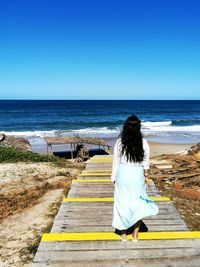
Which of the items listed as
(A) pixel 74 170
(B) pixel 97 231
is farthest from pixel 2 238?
(A) pixel 74 170

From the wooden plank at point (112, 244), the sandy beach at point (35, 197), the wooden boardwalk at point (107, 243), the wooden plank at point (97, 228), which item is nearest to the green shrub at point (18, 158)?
the sandy beach at point (35, 197)

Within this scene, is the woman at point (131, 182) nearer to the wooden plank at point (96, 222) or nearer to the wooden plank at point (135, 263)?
the wooden plank at point (135, 263)

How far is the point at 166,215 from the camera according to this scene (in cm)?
595

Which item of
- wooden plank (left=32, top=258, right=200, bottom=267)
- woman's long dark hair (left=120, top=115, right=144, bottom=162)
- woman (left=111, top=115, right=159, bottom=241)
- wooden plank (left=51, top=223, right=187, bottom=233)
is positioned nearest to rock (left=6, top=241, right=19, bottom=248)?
wooden plank (left=51, top=223, right=187, bottom=233)

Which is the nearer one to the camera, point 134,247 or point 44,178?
point 134,247

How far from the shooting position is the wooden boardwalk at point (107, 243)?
430 centimetres

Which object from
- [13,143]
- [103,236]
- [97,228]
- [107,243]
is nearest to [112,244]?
[107,243]

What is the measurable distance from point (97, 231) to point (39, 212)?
3.05 m

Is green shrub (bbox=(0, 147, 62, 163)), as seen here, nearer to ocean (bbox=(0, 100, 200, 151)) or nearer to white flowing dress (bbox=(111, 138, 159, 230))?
white flowing dress (bbox=(111, 138, 159, 230))

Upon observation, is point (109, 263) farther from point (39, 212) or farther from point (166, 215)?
point (39, 212)

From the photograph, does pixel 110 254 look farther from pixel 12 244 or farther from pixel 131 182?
pixel 12 244

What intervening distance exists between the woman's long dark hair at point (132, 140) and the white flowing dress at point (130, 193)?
8 cm

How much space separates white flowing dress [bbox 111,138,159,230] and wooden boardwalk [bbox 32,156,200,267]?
413 mm

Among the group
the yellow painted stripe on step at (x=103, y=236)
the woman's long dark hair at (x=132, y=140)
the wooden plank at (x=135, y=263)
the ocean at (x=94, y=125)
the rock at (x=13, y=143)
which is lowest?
the ocean at (x=94, y=125)
